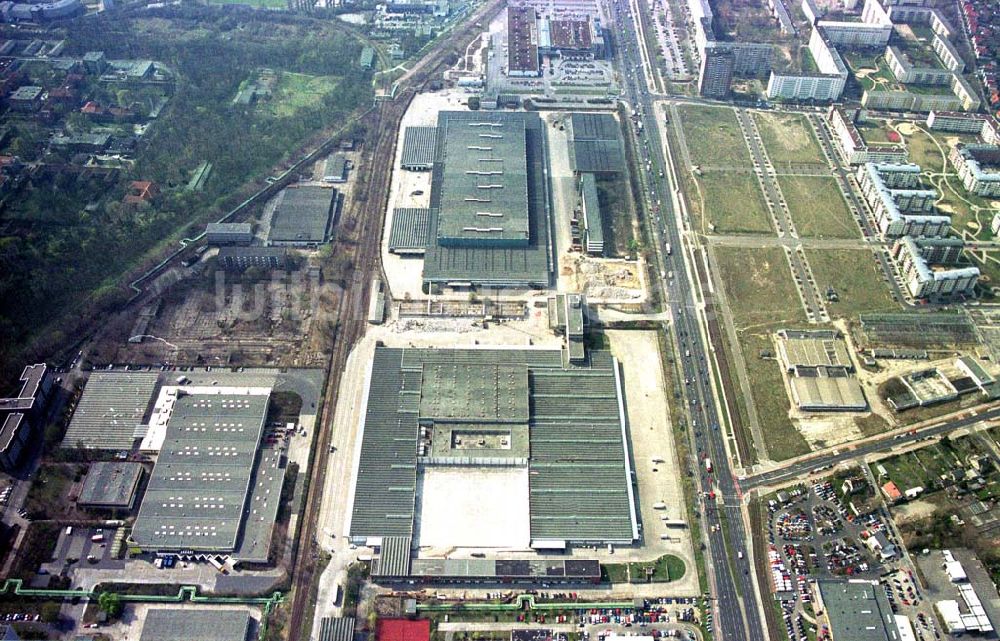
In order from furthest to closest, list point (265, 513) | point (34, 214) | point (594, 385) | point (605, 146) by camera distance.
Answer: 1. point (605, 146)
2. point (34, 214)
3. point (594, 385)
4. point (265, 513)

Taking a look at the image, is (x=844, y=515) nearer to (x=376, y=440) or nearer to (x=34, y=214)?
(x=376, y=440)

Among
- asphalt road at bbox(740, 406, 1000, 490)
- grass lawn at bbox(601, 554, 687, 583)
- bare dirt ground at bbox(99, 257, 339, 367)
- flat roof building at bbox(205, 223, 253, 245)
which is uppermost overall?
flat roof building at bbox(205, 223, 253, 245)

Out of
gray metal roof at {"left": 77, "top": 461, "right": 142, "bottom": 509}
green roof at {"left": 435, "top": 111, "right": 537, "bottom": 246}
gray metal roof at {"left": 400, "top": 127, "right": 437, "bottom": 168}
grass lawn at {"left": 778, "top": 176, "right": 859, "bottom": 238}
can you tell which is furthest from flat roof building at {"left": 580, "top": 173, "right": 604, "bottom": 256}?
gray metal roof at {"left": 77, "top": 461, "right": 142, "bottom": 509}

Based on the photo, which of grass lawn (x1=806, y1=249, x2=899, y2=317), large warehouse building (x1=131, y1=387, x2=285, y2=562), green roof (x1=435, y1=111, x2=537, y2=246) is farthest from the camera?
green roof (x1=435, y1=111, x2=537, y2=246)

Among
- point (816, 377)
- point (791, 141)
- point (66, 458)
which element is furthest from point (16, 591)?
point (791, 141)

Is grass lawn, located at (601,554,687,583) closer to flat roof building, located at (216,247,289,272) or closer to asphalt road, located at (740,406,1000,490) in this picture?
Answer: asphalt road, located at (740,406,1000,490)

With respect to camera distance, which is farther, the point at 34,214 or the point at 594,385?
the point at 34,214

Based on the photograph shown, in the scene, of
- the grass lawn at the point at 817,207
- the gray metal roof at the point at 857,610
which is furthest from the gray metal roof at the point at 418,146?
the gray metal roof at the point at 857,610
